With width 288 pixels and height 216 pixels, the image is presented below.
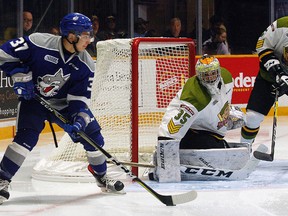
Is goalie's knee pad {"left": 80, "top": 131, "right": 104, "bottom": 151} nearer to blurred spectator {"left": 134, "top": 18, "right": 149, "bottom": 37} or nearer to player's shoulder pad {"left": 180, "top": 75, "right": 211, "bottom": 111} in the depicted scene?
player's shoulder pad {"left": 180, "top": 75, "right": 211, "bottom": 111}

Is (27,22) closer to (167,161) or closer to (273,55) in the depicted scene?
(273,55)

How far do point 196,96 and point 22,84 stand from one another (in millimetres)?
1089

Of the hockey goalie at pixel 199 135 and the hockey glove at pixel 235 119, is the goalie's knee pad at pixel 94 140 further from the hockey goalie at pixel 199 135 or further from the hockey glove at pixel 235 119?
the hockey glove at pixel 235 119

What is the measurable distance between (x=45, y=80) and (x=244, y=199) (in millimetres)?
1168

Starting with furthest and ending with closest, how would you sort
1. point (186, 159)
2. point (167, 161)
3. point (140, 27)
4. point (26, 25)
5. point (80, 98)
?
point (140, 27) → point (26, 25) → point (186, 159) → point (167, 161) → point (80, 98)

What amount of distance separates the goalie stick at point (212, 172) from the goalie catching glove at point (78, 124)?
56 centimetres

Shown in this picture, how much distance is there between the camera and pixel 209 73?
4.75m

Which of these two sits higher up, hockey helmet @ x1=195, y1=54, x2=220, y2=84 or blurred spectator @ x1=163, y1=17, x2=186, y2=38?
hockey helmet @ x1=195, y1=54, x2=220, y2=84

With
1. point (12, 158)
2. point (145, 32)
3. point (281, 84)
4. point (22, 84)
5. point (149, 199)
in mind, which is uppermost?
point (22, 84)

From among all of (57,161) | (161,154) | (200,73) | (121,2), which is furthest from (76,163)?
(121,2)

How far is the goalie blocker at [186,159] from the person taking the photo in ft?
15.5

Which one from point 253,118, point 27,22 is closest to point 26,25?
point 27,22

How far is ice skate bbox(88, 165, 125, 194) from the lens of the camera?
442 centimetres

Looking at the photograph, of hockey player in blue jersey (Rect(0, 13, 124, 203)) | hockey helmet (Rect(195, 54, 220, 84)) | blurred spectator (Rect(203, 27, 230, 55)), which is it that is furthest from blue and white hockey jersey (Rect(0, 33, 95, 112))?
blurred spectator (Rect(203, 27, 230, 55))
